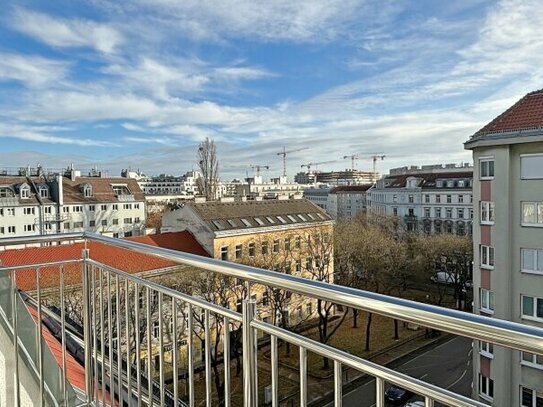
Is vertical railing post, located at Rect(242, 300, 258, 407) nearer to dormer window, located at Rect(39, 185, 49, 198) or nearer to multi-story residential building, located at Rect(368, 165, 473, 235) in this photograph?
dormer window, located at Rect(39, 185, 49, 198)

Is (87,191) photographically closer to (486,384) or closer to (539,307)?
(486,384)

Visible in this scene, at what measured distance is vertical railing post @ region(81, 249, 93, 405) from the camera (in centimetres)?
274

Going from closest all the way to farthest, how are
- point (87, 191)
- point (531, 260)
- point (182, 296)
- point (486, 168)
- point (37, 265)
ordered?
point (182, 296) → point (37, 265) → point (531, 260) → point (486, 168) → point (87, 191)

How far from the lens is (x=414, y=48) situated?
18.8 meters

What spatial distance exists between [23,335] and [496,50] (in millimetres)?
17428

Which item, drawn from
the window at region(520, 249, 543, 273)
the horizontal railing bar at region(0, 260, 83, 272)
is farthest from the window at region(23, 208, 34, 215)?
the horizontal railing bar at region(0, 260, 83, 272)

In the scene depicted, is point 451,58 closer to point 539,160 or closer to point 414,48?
point 414,48

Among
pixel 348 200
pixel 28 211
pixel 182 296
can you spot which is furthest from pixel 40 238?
pixel 348 200

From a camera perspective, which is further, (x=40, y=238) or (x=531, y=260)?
(x=531, y=260)

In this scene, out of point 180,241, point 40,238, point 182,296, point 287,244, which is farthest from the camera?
point 287,244

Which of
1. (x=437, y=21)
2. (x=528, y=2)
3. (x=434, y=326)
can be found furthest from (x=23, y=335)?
(x=437, y=21)

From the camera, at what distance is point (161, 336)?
207 centimetres

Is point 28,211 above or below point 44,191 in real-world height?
below

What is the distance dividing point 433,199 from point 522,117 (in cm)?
2936
